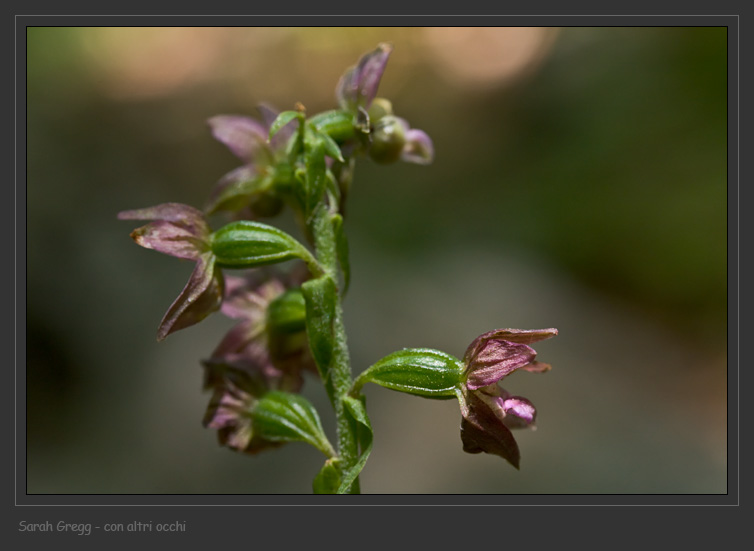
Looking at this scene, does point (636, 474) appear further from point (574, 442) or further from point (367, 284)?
point (367, 284)

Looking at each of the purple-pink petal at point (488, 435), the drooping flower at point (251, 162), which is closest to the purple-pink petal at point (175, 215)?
the drooping flower at point (251, 162)

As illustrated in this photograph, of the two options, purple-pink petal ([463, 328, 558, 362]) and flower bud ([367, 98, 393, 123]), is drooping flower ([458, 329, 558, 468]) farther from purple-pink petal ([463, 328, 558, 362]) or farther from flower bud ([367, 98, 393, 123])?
flower bud ([367, 98, 393, 123])

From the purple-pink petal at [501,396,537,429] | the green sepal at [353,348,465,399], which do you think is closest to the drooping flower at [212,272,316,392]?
the green sepal at [353,348,465,399]

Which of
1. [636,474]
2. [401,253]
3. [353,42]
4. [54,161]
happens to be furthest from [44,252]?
[353,42]

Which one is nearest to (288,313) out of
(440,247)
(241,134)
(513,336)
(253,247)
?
(253,247)

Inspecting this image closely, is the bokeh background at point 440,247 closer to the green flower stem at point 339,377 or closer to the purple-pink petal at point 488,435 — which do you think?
the green flower stem at point 339,377
